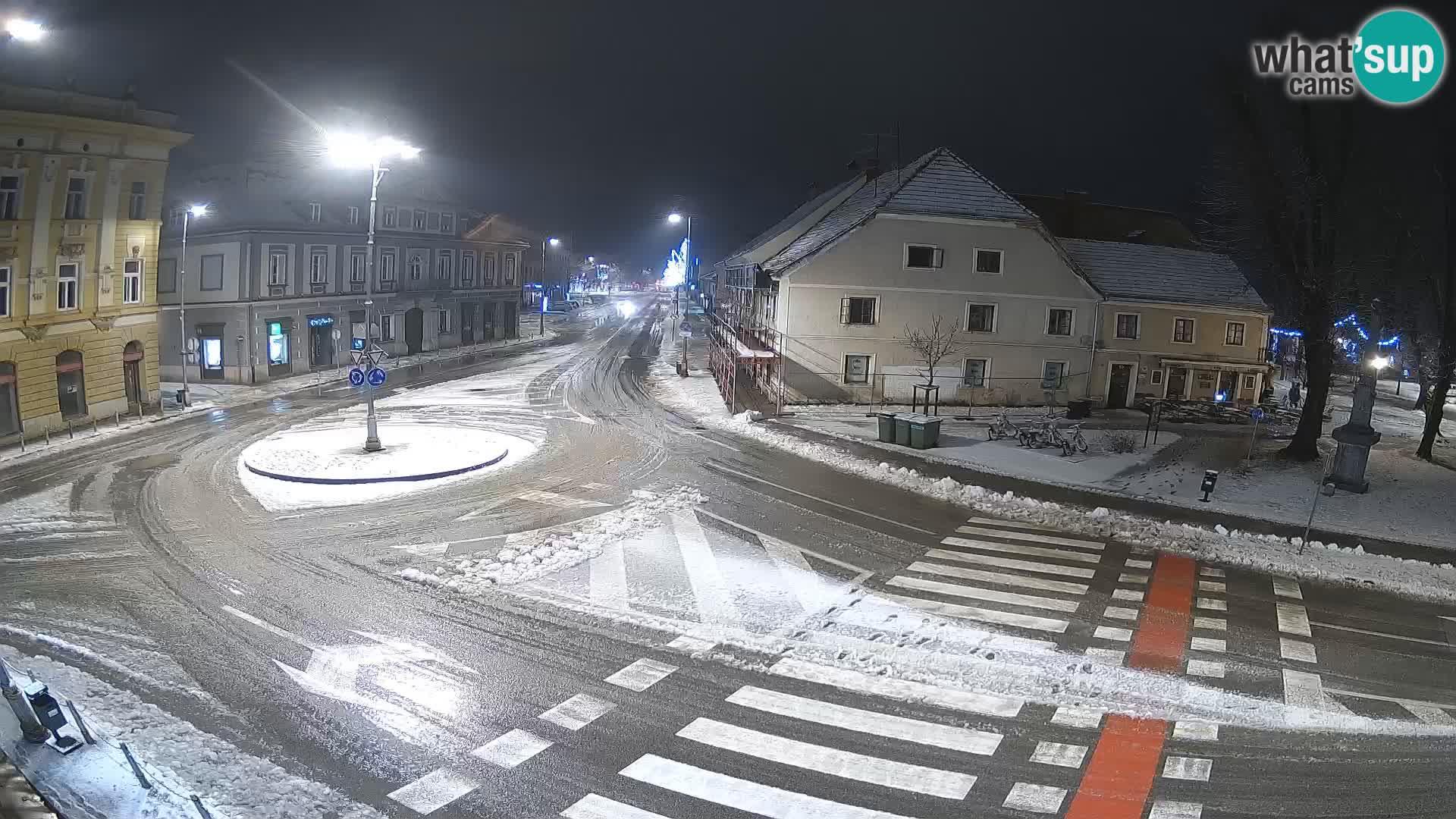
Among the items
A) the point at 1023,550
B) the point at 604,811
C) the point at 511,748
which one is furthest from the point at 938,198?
the point at 604,811

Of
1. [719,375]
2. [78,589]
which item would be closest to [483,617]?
[78,589]

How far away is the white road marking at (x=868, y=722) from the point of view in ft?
26.8

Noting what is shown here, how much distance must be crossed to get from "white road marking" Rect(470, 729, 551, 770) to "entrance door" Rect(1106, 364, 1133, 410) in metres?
33.8

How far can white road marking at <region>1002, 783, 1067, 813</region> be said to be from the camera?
7141 millimetres

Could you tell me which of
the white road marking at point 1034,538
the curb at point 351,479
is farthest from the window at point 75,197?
the white road marking at point 1034,538

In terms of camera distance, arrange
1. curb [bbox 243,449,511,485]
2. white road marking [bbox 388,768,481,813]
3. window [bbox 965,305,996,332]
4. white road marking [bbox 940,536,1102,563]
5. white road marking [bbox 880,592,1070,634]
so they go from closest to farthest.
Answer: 1. white road marking [bbox 388,768,481,813]
2. white road marking [bbox 880,592,1070,634]
3. white road marking [bbox 940,536,1102,563]
4. curb [bbox 243,449,511,485]
5. window [bbox 965,305,996,332]

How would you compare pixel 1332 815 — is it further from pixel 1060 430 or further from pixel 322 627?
pixel 1060 430

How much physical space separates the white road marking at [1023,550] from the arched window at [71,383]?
82.5ft

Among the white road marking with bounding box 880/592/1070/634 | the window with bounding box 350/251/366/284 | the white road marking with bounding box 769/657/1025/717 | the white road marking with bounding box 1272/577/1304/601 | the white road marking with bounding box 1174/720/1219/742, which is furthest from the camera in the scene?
the window with bounding box 350/251/366/284

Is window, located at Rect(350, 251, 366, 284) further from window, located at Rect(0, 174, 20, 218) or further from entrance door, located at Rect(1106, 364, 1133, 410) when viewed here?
entrance door, located at Rect(1106, 364, 1133, 410)

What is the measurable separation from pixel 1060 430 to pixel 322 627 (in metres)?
24.0

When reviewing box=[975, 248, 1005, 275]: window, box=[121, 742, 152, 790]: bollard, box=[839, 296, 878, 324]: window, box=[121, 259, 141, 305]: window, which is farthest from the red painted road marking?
box=[121, 259, 141, 305]: window

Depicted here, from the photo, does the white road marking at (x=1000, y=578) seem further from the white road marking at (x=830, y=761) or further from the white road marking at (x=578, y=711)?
the white road marking at (x=578, y=711)

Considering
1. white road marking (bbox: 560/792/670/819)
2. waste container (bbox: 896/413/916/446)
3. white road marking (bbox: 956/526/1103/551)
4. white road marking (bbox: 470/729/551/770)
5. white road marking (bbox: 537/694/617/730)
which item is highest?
waste container (bbox: 896/413/916/446)
